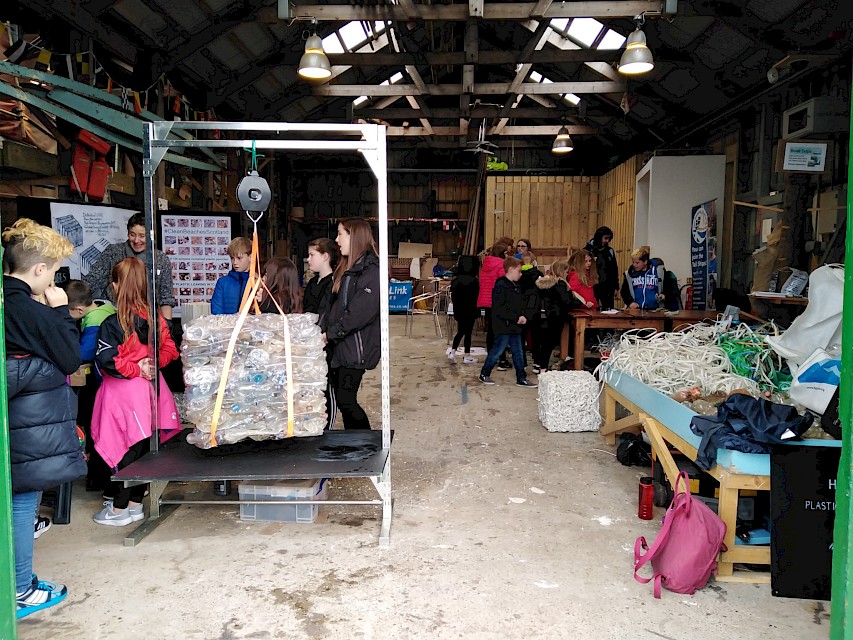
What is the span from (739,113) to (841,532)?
8.61 m

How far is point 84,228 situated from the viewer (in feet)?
16.6

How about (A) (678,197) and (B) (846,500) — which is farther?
(A) (678,197)

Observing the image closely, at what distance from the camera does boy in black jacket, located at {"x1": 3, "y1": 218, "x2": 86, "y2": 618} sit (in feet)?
7.67

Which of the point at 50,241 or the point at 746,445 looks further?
the point at 746,445

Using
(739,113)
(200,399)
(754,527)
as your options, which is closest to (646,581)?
(754,527)

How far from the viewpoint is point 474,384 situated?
6992 mm

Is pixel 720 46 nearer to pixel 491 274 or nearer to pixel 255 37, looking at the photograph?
pixel 491 274

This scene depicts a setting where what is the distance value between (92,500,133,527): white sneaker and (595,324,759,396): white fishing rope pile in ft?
10.5

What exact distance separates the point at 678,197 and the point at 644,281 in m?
2.86

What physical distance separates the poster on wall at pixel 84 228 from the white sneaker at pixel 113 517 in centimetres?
239

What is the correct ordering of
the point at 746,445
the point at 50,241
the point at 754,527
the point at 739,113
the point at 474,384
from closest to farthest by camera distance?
the point at 50,241, the point at 746,445, the point at 754,527, the point at 474,384, the point at 739,113

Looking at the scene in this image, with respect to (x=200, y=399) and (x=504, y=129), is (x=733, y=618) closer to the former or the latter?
(x=200, y=399)

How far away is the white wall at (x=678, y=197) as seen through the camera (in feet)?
31.4

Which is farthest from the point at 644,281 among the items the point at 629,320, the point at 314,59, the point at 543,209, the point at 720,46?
the point at 543,209
